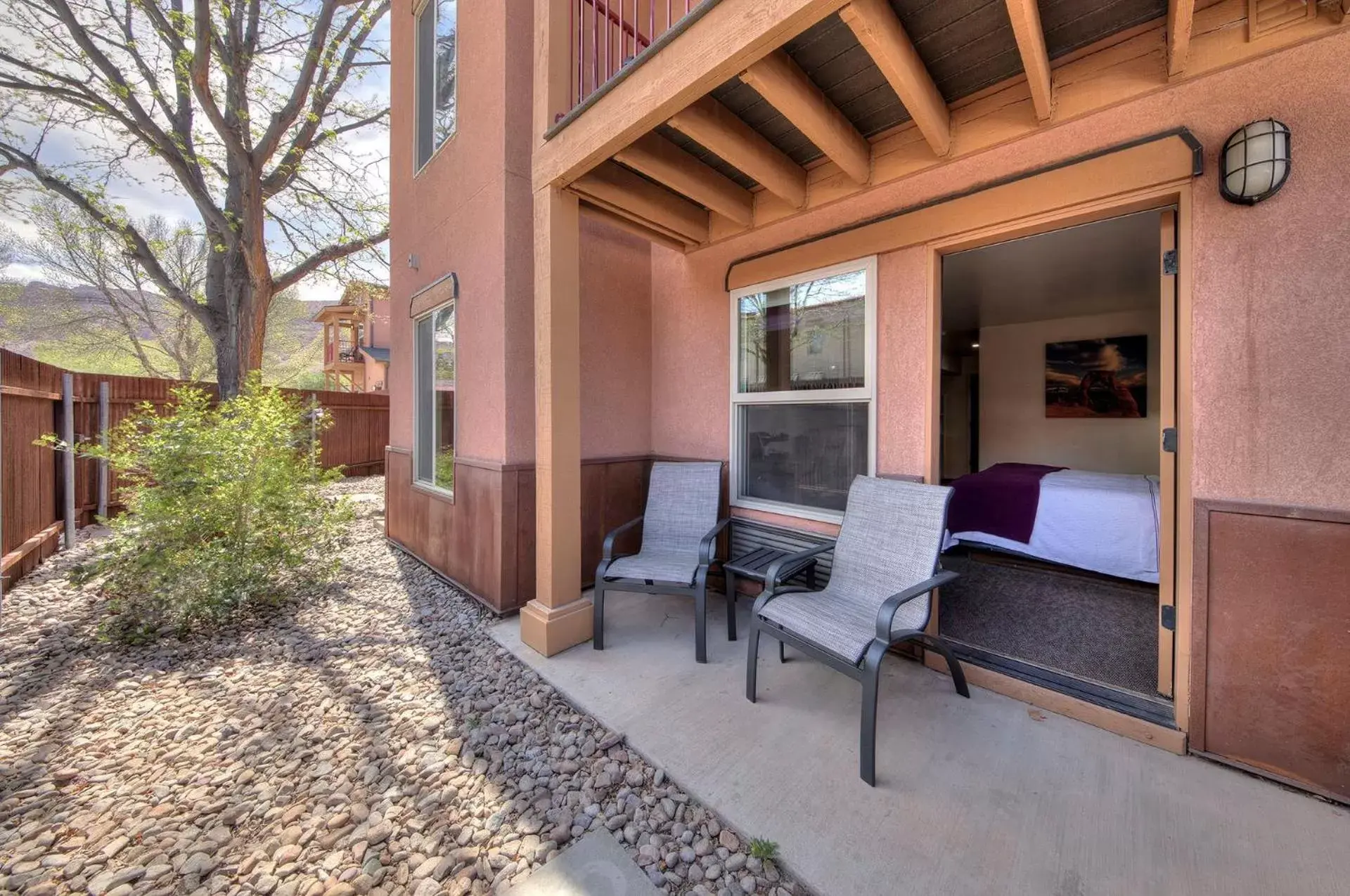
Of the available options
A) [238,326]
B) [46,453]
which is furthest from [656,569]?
[238,326]

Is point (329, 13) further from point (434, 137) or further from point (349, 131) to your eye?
point (434, 137)

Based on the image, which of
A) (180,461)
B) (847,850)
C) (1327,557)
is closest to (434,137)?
(180,461)

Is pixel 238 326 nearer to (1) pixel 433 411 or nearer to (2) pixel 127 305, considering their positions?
(1) pixel 433 411

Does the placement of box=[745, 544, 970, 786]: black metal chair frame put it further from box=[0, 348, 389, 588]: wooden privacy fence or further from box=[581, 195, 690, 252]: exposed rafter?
box=[0, 348, 389, 588]: wooden privacy fence

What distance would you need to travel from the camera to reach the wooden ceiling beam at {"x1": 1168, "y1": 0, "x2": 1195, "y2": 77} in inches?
64.7

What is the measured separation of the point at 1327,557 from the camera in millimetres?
1683

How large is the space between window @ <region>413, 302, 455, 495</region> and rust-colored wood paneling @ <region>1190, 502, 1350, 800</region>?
4.52 meters

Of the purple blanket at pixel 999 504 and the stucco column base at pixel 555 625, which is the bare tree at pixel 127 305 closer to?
the stucco column base at pixel 555 625

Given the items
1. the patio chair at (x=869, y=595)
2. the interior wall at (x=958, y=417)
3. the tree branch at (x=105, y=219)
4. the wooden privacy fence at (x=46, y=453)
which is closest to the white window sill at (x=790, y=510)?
the patio chair at (x=869, y=595)

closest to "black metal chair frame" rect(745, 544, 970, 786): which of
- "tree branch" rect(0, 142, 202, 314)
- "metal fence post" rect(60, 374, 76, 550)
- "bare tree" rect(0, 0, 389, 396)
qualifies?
"metal fence post" rect(60, 374, 76, 550)

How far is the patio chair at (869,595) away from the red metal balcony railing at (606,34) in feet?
10.0

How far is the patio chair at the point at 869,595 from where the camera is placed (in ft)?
6.38

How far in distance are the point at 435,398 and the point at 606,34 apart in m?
3.30

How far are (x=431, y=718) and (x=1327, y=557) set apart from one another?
3548 millimetres
